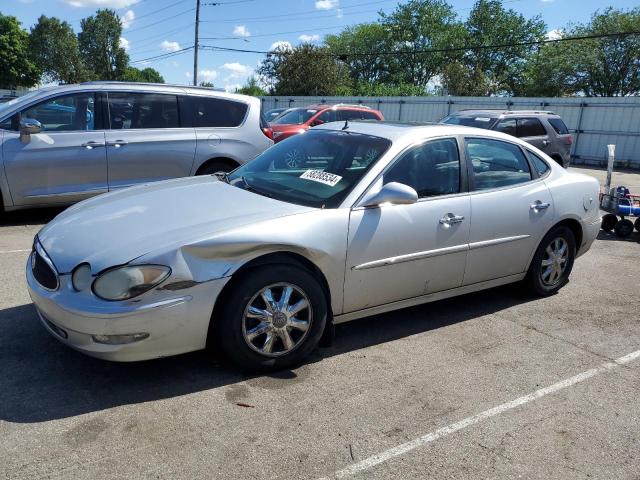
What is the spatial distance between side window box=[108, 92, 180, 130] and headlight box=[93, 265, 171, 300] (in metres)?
4.96

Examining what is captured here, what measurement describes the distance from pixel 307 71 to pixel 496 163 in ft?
132

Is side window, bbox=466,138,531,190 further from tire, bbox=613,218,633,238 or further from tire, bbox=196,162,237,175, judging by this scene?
tire, bbox=196,162,237,175

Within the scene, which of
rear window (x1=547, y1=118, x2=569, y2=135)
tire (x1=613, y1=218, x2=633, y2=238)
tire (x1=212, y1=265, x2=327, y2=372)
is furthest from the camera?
rear window (x1=547, y1=118, x2=569, y2=135)

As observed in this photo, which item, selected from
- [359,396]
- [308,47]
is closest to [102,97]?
[359,396]

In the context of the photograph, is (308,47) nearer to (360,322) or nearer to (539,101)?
(539,101)

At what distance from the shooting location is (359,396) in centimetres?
326

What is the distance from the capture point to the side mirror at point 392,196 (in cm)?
369

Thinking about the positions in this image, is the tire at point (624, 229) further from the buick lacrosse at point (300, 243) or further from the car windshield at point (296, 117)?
the car windshield at point (296, 117)

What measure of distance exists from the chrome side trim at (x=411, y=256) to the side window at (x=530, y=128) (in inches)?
361

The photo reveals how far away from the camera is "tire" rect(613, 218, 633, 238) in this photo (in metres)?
7.89

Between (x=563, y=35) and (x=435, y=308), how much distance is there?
53592 mm

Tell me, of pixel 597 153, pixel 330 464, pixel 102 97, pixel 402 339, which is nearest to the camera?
pixel 330 464

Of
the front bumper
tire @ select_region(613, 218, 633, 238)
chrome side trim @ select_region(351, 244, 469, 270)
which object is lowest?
tire @ select_region(613, 218, 633, 238)

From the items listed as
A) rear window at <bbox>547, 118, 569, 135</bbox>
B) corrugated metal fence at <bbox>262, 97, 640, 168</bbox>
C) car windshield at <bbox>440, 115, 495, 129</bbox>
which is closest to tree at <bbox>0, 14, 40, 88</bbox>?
corrugated metal fence at <bbox>262, 97, 640, 168</bbox>
